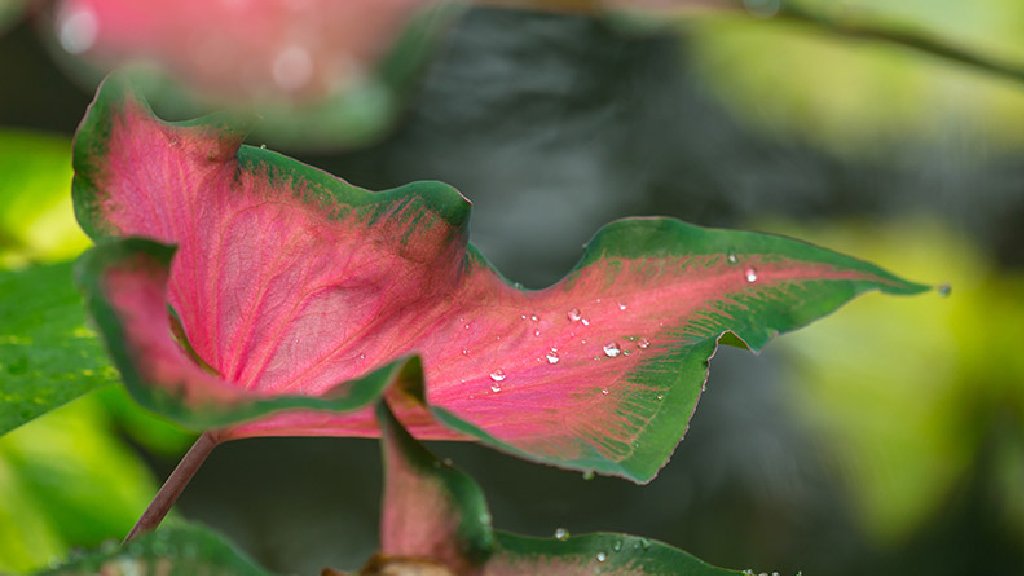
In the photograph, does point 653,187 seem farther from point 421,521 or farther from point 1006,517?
point 421,521

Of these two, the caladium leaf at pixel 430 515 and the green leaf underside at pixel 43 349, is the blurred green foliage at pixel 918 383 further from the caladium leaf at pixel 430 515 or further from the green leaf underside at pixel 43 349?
the caladium leaf at pixel 430 515

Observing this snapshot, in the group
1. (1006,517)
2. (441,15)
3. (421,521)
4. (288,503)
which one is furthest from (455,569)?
(1006,517)

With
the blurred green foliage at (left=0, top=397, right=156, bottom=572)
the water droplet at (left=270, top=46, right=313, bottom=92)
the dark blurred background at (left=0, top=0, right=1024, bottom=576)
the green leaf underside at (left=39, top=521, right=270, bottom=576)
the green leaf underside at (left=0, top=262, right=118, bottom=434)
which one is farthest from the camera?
the dark blurred background at (left=0, top=0, right=1024, bottom=576)

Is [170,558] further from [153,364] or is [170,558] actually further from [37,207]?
[37,207]

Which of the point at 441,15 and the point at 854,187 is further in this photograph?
the point at 854,187

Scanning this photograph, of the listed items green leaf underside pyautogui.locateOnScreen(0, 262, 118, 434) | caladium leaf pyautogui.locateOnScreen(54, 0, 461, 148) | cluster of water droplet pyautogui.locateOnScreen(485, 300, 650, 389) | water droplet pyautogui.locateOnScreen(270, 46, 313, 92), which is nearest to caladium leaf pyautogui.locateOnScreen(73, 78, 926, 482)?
cluster of water droplet pyautogui.locateOnScreen(485, 300, 650, 389)

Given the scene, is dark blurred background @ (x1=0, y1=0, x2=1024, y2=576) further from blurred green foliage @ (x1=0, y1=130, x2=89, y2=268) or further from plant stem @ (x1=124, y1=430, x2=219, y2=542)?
plant stem @ (x1=124, y1=430, x2=219, y2=542)

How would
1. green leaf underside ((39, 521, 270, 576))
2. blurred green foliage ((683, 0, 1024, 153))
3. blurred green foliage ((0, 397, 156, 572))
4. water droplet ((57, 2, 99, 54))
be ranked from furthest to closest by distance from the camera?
1. blurred green foliage ((683, 0, 1024, 153))
2. water droplet ((57, 2, 99, 54))
3. blurred green foliage ((0, 397, 156, 572))
4. green leaf underside ((39, 521, 270, 576))
